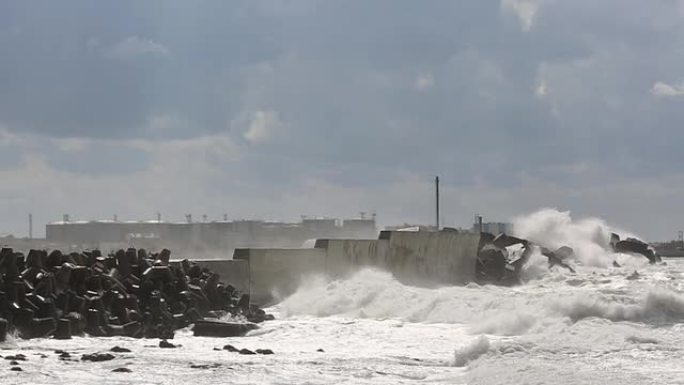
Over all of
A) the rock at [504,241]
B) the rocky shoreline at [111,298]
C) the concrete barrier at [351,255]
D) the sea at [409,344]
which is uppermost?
the rock at [504,241]

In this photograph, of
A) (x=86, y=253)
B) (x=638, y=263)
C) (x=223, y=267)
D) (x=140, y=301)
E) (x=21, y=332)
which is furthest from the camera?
(x=638, y=263)

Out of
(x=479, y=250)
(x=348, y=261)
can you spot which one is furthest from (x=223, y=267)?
(x=479, y=250)

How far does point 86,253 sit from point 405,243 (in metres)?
10.3

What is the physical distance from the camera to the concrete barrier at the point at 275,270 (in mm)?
19672

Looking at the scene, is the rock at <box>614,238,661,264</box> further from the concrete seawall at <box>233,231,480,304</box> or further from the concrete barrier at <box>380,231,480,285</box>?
the concrete barrier at <box>380,231,480,285</box>

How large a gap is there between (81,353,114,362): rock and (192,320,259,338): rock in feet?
11.3

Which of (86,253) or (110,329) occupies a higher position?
(86,253)

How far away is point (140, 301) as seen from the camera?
14.7 m

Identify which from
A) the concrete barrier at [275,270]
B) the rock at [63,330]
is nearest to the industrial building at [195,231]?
the concrete barrier at [275,270]

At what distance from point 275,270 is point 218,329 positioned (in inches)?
250

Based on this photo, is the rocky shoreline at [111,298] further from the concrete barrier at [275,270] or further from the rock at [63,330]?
the concrete barrier at [275,270]

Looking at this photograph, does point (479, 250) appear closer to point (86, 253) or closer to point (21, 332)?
point (86, 253)

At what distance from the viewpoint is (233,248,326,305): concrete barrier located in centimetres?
1967

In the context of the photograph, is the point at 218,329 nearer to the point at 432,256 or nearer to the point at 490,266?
the point at 432,256
